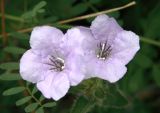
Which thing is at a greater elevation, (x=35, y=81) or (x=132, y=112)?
(x=35, y=81)

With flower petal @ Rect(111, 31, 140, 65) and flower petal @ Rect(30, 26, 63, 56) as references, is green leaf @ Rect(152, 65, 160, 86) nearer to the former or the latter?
flower petal @ Rect(111, 31, 140, 65)

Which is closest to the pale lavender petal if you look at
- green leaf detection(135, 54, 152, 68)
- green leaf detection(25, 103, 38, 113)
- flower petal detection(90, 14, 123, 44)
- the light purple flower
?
the light purple flower

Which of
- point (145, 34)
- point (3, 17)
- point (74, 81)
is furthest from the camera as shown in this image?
point (145, 34)

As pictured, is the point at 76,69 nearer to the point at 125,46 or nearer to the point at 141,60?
the point at 125,46

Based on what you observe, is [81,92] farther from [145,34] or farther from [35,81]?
[145,34]

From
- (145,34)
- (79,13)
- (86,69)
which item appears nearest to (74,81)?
(86,69)

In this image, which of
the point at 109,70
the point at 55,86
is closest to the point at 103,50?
the point at 109,70
